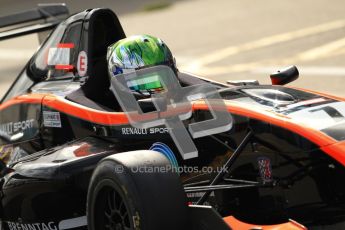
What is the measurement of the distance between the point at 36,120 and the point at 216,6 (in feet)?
33.5

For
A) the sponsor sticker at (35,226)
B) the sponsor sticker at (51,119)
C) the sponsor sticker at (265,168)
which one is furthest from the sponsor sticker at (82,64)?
the sponsor sticker at (265,168)

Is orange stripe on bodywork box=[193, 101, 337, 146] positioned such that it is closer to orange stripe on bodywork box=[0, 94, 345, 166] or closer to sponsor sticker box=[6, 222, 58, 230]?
orange stripe on bodywork box=[0, 94, 345, 166]

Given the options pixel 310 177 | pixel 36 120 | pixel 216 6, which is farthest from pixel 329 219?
pixel 216 6

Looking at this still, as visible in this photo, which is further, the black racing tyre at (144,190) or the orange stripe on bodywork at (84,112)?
the orange stripe on bodywork at (84,112)

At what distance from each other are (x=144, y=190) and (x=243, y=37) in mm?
9245

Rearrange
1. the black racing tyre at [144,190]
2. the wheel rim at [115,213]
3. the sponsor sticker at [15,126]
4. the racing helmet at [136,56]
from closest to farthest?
1. the black racing tyre at [144,190]
2. the wheel rim at [115,213]
3. the racing helmet at [136,56]
4. the sponsor sticker at [15,126]

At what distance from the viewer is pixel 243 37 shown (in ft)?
43.0

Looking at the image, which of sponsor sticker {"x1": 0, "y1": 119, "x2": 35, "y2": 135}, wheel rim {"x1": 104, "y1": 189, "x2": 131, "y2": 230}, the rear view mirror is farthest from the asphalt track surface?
wheel rim {"x1": 104, "y1": 189, "x2": 131, "y2": 230}

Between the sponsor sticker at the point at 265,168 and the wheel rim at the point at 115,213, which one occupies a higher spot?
the sponsor sticker at the point at 265,168

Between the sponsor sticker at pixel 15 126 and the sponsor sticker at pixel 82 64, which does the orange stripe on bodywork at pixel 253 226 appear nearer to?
the sponsor sticker at pixel 82 64

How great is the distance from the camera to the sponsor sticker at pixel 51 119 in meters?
5.55

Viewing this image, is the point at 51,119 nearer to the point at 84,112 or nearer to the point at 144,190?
the point at 84,112

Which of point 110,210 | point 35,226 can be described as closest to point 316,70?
point 35,226

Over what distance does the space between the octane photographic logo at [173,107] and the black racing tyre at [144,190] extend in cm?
45
